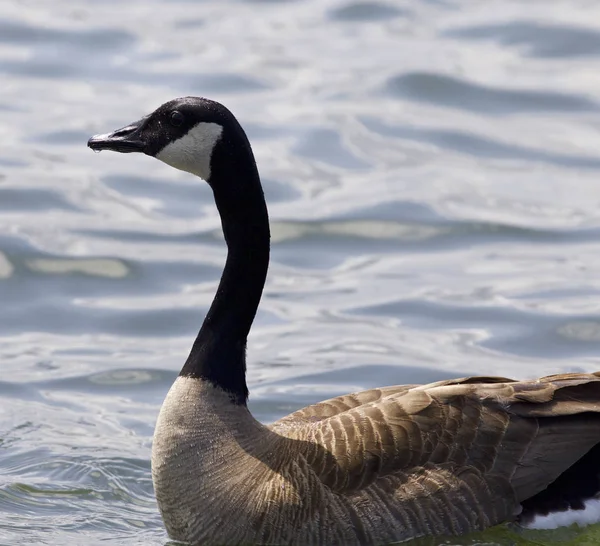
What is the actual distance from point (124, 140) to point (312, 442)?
218 cm

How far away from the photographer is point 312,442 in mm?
8375

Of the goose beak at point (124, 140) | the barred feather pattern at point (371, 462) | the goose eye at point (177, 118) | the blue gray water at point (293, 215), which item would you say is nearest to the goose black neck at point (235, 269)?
the barred feather pattern at point (371, 462)

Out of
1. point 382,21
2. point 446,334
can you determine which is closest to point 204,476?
point 446,334

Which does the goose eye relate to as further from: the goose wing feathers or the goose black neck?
the goose wing feathers

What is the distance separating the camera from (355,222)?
48.7 ft

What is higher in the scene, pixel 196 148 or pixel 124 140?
pixel 124 140

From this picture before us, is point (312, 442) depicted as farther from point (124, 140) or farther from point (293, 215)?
point (293, 215)

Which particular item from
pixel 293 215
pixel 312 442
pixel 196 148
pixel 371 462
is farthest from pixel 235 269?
pixel 293 215

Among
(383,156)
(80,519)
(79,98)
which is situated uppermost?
(79,98)

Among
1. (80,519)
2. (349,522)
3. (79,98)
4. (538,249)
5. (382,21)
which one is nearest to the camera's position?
(349,522)

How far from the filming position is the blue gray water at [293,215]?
11406mm

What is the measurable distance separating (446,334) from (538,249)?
224 centimetres

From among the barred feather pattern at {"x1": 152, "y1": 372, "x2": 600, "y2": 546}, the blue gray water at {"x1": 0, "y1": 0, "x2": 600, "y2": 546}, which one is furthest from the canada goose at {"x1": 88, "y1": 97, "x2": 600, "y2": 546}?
the blue gray water at {"x1": 0, "y1": 0, "x2": 600, "y2": 546}

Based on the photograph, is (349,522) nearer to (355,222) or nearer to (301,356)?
(301,356)
